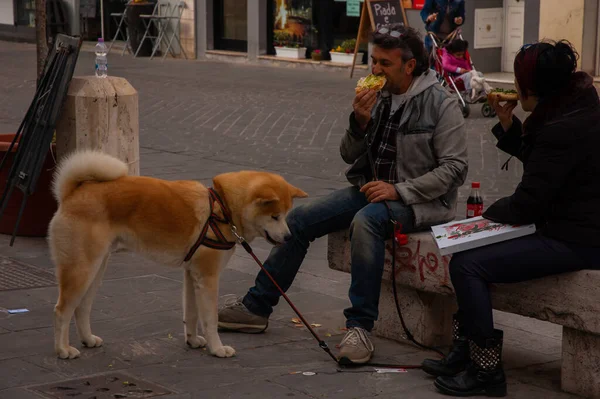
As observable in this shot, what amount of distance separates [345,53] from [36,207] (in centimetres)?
1229

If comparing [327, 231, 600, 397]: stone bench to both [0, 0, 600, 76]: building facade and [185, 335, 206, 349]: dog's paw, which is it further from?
[0, 0, 600, 76]: building facade

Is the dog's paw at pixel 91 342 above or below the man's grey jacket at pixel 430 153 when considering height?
below

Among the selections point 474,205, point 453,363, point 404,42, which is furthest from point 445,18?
point 453,363

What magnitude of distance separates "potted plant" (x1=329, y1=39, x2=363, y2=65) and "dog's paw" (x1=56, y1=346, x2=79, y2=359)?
47.8ft

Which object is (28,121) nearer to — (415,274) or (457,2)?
(415,274)

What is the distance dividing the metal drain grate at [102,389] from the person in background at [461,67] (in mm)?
9493

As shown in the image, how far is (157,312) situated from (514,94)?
7.38ft

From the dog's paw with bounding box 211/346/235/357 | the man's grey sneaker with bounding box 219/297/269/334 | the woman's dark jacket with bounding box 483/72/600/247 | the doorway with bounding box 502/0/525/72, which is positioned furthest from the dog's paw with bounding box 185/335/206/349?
the doorway with bounding box 502/0/525/72

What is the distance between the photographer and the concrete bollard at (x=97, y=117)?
7227mm

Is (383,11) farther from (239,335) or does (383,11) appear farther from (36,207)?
(239,335)

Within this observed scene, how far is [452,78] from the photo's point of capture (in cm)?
1370

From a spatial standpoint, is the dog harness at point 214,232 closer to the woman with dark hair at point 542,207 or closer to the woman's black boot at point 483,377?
the woman with dark hair at point 542,207

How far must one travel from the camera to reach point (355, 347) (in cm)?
493

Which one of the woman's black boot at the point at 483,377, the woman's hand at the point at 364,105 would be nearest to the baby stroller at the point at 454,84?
the woman's hand at the point at 364,105
